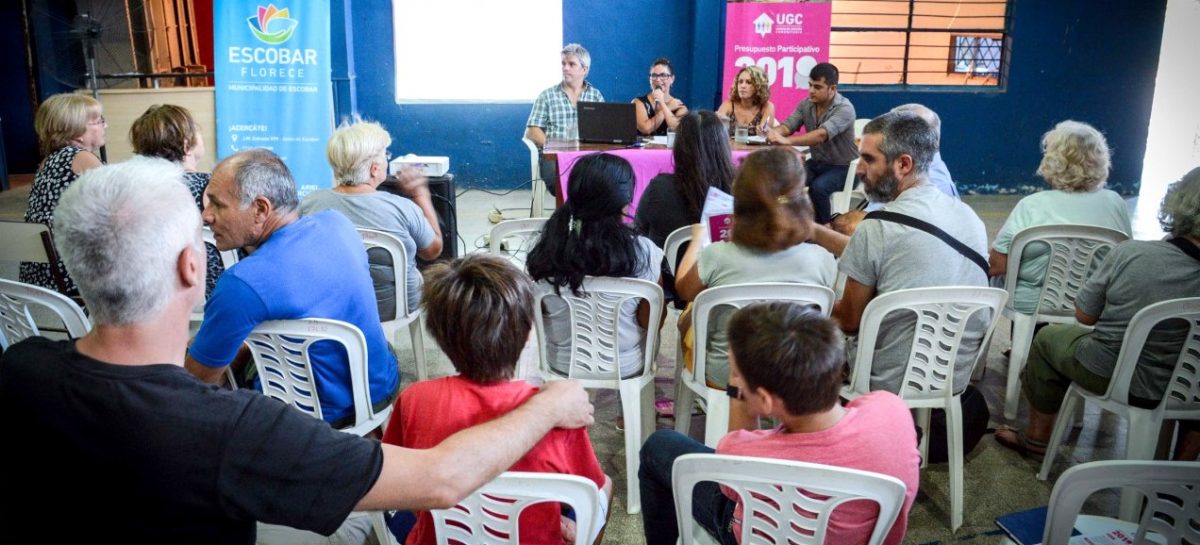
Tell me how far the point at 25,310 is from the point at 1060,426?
3117 millimetres

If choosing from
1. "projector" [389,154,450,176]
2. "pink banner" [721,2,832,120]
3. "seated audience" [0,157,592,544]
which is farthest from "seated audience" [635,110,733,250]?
"pink banner" [721,2,832,120]

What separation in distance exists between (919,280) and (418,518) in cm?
156

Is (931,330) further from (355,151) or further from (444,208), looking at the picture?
(444,208)

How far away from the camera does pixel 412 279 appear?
317 centimetres

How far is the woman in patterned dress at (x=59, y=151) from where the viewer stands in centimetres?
319

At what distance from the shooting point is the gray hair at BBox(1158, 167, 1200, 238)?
2.17 m

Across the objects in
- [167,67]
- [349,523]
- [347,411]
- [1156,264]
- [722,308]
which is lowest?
[349,523]

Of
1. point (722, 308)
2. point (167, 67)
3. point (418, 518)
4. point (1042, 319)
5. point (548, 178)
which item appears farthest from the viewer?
point (167, 67)

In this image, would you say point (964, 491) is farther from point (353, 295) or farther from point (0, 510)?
point (0, 510)

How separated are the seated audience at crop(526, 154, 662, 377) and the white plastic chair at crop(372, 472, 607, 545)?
106 cm

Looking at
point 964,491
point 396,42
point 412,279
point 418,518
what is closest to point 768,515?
point 418,518

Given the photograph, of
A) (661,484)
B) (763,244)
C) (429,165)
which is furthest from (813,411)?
(429,165)

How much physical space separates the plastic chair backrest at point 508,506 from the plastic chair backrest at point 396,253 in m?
1.62

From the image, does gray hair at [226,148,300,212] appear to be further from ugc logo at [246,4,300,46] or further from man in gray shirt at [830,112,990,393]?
ugc logo at [246,4,300,46]
